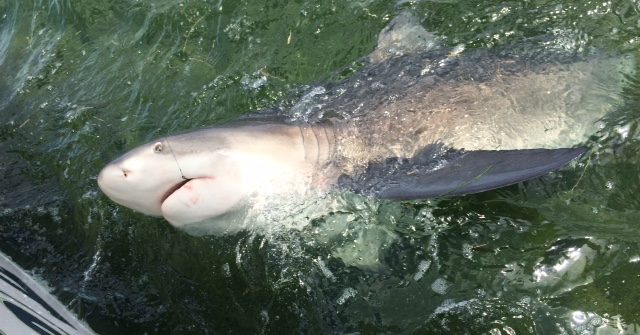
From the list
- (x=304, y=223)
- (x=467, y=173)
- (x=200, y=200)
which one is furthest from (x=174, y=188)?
(x=467, y=173)

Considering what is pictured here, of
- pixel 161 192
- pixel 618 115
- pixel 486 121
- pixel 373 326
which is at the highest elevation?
pixel 161 192

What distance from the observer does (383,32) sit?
13.5ft

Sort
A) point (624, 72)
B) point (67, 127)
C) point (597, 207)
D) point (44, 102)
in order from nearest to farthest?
point (597, 207) < point (624, 72) < point (67, 127) < point (44, 102)

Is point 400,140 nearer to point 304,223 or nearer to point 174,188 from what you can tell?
point 304,223

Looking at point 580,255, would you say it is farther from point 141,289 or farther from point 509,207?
point 141,289

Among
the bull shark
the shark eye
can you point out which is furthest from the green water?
the shark eye

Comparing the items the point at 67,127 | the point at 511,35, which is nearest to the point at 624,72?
the point at 511,35

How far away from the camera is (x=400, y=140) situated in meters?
3.20

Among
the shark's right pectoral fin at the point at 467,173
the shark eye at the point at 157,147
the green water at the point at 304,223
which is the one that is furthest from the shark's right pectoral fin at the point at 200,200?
the shark's right pectoral fin at the point at 467,173

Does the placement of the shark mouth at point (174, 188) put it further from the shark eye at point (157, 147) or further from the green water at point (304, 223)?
the green water at point (304, 223)

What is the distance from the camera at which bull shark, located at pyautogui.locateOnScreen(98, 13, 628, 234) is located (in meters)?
2.79

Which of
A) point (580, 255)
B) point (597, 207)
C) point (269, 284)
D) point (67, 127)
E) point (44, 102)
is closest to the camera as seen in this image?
point (580, 255)

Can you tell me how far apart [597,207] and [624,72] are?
92 centimetres

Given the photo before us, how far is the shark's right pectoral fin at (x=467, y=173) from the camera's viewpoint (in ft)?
8.67
